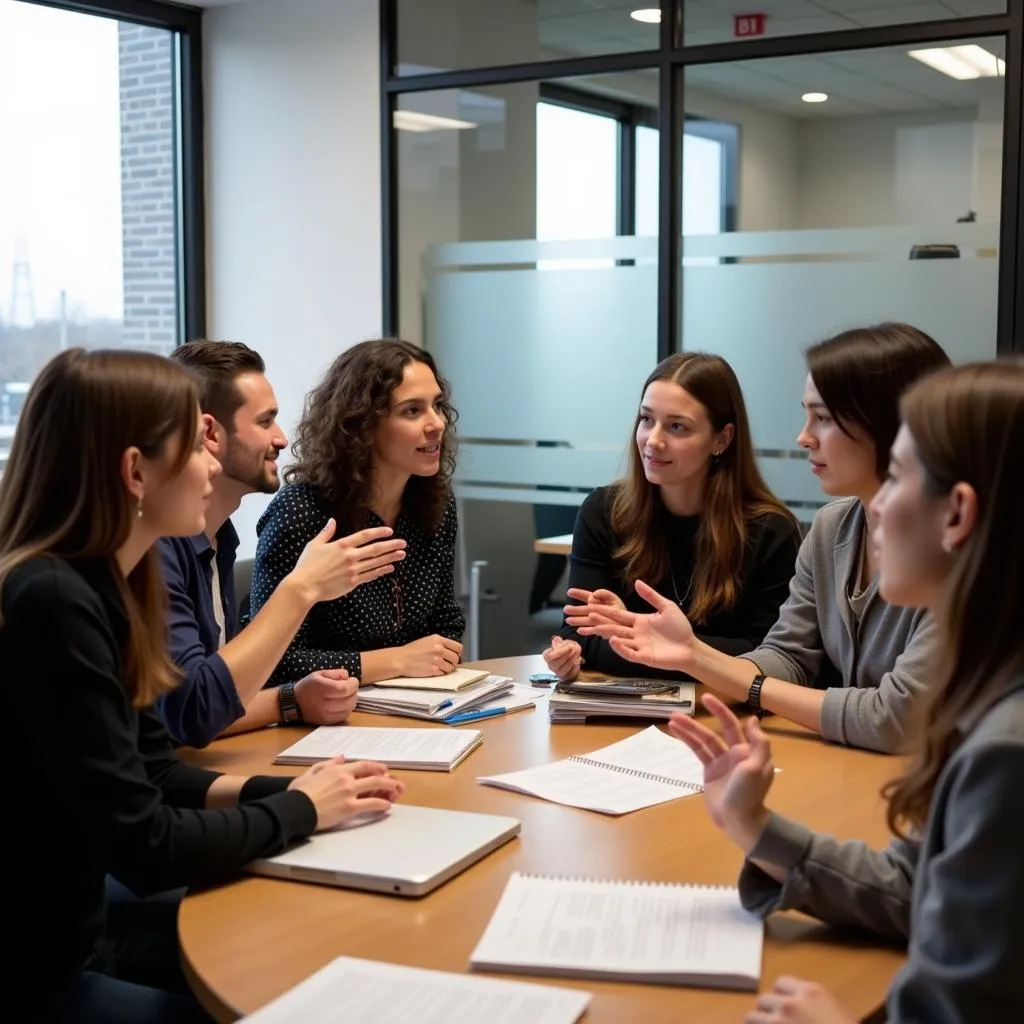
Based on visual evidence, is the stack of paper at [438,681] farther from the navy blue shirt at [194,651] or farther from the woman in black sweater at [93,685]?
the woman in black sweater at [93,685]

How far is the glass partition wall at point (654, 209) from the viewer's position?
4.02 metres

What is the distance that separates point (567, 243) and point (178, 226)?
66.9 inches

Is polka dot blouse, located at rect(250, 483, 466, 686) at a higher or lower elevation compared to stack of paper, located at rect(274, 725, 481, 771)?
higher

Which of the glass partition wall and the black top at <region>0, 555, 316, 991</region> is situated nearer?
the black top at <region>0, 555, 316, 991</region>

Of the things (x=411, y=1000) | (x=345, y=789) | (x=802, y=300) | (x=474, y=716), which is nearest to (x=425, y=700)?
(x=474, y=716)

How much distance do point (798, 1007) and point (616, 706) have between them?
1106 millimetres

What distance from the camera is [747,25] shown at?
14.1 feet

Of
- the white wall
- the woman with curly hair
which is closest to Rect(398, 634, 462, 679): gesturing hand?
the woman with curly hair

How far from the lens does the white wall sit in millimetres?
5043

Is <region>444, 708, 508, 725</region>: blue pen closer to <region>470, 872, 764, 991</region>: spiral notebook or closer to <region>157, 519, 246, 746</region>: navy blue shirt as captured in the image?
<region>157, 519, 246, 746</region>: navy blue shirt

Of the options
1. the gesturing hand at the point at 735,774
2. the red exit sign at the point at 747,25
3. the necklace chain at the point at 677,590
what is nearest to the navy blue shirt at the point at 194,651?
the gesturing hand at the point at 735,774

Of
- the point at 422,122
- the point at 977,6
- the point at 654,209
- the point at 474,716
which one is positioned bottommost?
the point at 474,716

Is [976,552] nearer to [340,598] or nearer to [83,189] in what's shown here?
[340,598]

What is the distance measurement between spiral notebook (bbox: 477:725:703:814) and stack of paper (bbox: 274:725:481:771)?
11 centimetres
